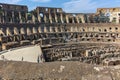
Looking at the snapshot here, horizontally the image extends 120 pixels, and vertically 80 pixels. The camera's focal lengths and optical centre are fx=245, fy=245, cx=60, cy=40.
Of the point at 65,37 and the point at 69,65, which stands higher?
the point at 69,65

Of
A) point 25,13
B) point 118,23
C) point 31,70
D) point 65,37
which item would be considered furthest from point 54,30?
point 31,70

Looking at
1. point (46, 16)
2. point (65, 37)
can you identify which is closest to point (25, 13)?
point (46, 16)

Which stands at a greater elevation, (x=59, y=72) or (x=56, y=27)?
(x=59, y=72)

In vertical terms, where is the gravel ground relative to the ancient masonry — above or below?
above

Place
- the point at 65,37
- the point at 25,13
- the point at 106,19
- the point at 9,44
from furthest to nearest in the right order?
the point at 106,19
the point at 25,13
the point at 65,37
the point at 9,44

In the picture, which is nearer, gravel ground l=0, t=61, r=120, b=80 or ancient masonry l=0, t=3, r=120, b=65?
gravel ground l=0, t=61, r=120, b=80

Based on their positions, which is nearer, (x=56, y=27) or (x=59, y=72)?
(x=59, y=72)

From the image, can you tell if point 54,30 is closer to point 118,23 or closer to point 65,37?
point 65,37

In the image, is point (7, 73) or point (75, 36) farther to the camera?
point (75, 36)

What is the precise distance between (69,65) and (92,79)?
1.23m

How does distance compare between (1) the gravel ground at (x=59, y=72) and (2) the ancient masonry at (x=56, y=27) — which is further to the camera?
(2) the ancient masonry at (x=56, y=27)

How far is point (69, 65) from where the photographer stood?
9883mm


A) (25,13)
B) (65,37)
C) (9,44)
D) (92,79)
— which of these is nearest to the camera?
(92,79)

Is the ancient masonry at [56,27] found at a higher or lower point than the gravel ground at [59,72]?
lower
